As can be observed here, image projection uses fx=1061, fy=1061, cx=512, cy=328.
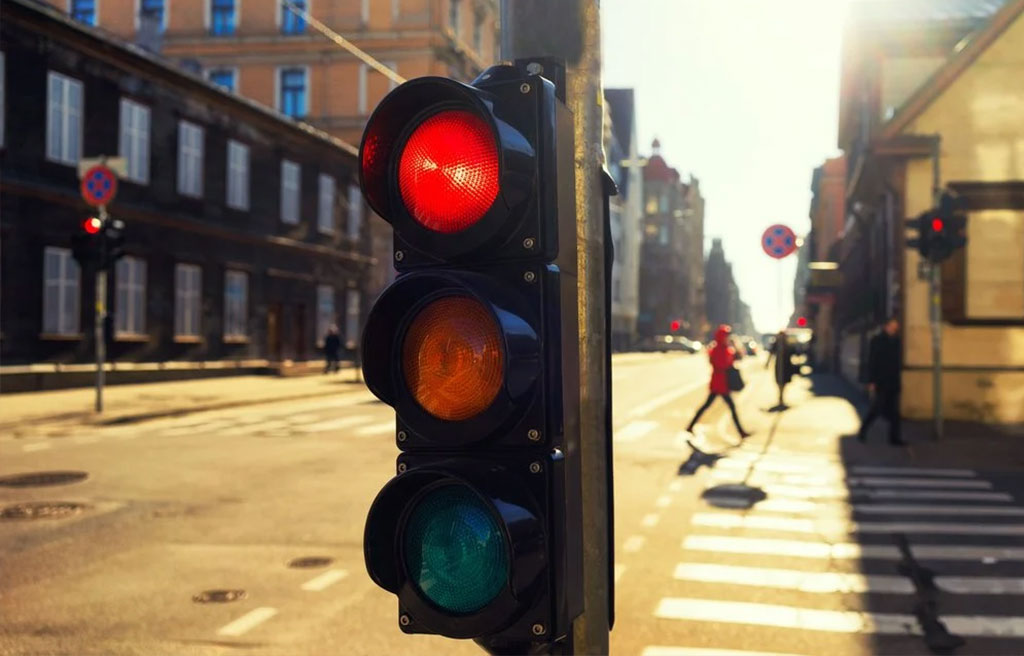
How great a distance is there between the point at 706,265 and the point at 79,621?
568 ft

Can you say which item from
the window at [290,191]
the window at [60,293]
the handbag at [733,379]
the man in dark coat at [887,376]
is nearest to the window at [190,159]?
the window at [290,191]

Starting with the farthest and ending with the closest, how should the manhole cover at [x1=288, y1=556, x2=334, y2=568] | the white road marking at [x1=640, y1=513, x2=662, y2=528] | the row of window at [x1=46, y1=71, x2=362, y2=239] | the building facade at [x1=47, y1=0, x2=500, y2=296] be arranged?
the building facade at [x1=47, y1=0, x2=500, y2=296]
the row of window at [x1=46, y1=71, x2=362, y2=239]
the white road marking at [x1=640, y1=513, x2=662, y2=528]
the manhole cover at [x1=288, y1=556, x2=334, y2=568]

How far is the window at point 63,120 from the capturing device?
24.3 meters

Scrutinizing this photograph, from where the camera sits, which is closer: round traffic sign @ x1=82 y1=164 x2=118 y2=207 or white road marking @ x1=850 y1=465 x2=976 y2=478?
white road marking @ x1=850 y1=465 x2=976 y2=478

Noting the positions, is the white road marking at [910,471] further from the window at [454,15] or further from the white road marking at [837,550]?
the window at [454,15]

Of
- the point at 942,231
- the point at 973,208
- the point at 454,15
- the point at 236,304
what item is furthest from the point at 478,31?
the point at 942,231

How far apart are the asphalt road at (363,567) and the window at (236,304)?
59.2 ft

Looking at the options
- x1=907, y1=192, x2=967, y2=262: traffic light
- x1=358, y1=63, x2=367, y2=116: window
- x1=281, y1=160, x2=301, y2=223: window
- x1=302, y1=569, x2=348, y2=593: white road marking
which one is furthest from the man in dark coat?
x1=358, y1=63, x2=367, y2=116: window

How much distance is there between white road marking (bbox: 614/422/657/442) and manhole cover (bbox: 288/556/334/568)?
8.59m

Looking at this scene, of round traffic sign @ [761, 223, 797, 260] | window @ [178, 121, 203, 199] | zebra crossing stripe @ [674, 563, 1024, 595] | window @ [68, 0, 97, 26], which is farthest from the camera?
window @ [68, 0, 97, 26]

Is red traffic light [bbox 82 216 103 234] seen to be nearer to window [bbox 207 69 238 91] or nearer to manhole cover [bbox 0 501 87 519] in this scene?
manhole cover [bbox 0 501 87 519]

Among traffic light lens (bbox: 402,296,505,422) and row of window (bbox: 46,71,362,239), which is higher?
row of window (bbox: 46,71,362,239)

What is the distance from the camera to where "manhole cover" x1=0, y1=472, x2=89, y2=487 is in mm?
10387

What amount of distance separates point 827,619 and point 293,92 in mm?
46240
